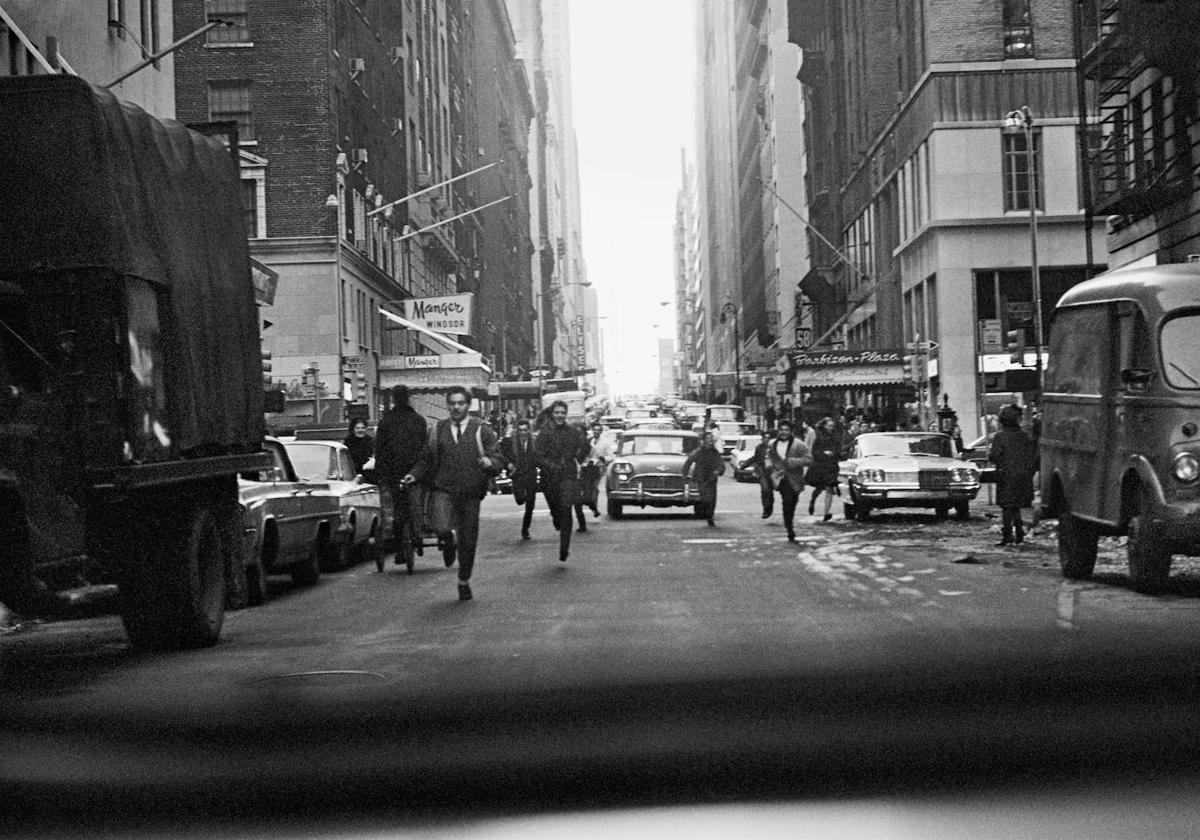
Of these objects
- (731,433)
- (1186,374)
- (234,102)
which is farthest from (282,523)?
(731,433)

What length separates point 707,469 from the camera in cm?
2756

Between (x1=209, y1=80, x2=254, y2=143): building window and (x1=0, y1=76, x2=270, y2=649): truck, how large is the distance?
137 feet

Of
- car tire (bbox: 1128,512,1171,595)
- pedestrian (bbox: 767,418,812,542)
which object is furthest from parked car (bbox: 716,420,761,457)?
car tire (bbox: 1128,512,1171,595)

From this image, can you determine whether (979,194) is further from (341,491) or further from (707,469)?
(341,491)

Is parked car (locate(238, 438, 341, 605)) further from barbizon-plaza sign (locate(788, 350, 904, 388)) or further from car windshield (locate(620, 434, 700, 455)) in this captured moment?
barbizon-plaza sign (locate(788, 350, 904, 388))

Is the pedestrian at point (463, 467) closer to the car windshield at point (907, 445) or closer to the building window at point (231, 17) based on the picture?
the car windshield at point (907, 445)

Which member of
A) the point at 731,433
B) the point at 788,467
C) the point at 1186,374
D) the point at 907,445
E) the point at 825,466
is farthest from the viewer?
the point at 731,433

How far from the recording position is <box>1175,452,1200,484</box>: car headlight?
527 inches

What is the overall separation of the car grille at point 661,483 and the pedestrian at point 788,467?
3975 mm

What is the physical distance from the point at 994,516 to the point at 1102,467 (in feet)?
47.2

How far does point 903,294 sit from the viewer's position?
5862 centimetres

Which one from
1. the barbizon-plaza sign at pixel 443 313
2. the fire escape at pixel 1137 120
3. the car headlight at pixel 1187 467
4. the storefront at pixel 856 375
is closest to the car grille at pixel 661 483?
the fire escape at pixel 1137 120

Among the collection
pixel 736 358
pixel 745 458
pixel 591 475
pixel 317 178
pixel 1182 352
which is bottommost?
pixel 745 458

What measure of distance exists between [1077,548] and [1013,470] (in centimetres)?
508
